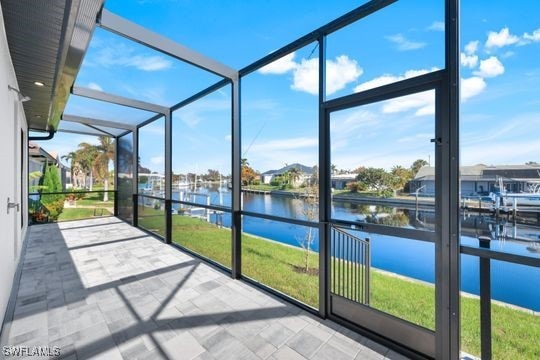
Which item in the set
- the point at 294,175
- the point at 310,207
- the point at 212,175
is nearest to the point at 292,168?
the point at 294,175

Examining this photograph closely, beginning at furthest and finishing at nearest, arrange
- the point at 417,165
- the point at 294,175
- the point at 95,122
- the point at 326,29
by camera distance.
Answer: the point at 95,122
the point at 294,175
the point at 326,29
the point at 417,165

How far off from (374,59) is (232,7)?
1569mm

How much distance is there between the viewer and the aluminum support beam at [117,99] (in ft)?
12.7

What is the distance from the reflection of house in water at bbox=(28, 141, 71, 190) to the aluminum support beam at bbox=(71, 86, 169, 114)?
4792 mm

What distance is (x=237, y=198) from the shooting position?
3.38 meters

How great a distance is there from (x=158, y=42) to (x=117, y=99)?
86.9 inches

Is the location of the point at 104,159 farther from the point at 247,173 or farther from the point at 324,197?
the point at 324,197

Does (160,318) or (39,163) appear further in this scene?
(39,163)

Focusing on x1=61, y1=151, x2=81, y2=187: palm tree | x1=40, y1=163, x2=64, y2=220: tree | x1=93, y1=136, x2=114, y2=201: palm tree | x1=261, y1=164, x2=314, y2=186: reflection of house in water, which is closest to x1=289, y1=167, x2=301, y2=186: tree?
x1=261, y1=164, x2=314, y2=186: reflection of house in water

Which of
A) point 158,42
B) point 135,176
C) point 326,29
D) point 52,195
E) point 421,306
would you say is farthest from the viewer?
point 52,195

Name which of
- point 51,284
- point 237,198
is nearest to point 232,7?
point 237,198

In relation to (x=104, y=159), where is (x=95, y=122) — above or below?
above

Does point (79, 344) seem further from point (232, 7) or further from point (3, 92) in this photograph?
point (232, 7)

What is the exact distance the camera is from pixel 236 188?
3.38 m
